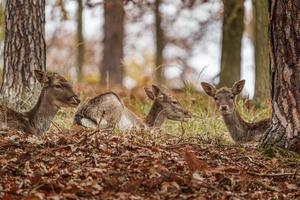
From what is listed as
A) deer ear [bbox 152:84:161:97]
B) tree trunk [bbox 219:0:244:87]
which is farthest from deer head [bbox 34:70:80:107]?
tree trunk [bbox 219:0:244:87]

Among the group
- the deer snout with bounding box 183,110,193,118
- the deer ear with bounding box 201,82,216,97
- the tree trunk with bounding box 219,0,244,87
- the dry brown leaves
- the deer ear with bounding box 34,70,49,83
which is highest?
the tree trunk with bounding box 219,0,244,87

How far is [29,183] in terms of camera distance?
19.8 ft

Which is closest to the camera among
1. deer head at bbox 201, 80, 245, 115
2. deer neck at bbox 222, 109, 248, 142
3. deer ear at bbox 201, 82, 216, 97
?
deer neck at bbox 222, 109, 248, 142

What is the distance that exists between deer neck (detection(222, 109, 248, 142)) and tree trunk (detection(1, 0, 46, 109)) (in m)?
3.09

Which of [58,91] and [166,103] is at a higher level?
[58,91]

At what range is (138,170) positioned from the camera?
21.1 ft

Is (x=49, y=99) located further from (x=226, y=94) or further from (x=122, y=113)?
(x=226, y=94)

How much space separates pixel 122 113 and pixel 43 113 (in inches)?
78.5

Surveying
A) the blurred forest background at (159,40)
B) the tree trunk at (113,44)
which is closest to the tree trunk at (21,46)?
the blurred forest background at (159,40)

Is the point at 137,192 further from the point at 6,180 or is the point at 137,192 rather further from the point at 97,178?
the point at 6,180

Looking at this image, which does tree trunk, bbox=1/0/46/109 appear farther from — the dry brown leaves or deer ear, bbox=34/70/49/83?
the dry brown leaves

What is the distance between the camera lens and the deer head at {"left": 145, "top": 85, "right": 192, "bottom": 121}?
39.7ft

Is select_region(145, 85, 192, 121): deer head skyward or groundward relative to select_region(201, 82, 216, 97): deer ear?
groundward

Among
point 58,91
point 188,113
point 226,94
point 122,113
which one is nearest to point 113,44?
point 188,113
